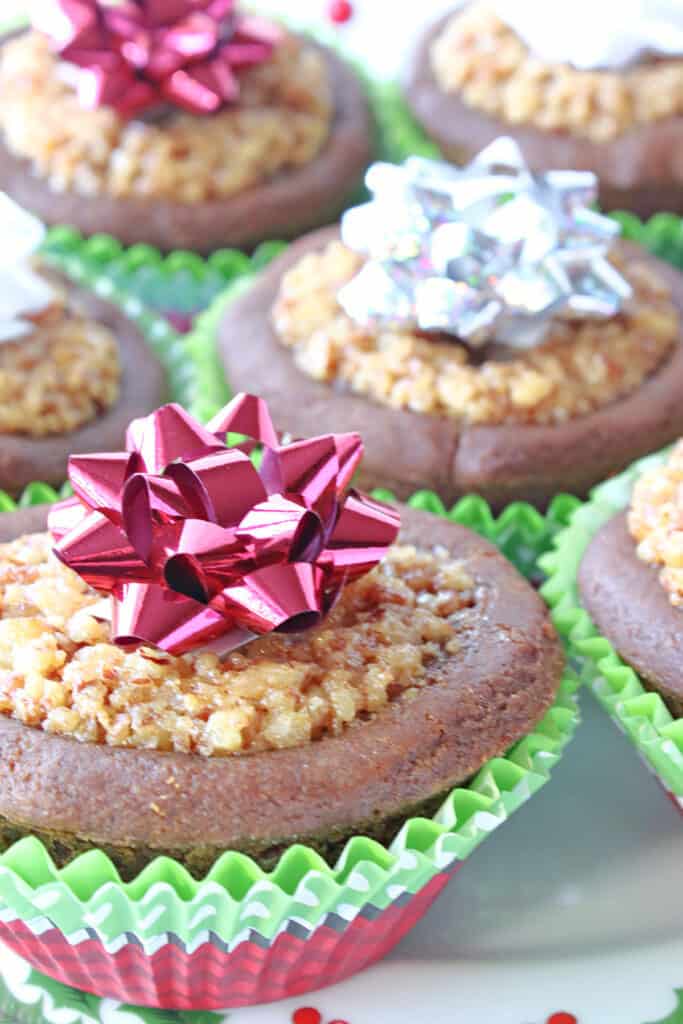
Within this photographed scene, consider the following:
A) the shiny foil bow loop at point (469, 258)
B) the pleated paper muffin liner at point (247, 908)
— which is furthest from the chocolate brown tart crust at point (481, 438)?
the pleated paper muffin liner at point (247, 908)

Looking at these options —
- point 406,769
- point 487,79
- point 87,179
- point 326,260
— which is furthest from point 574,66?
point 406,769

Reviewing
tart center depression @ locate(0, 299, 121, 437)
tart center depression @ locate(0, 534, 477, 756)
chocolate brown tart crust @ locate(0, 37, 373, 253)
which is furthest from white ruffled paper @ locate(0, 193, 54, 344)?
tart center depression @ locate(0, 534, 477, 756)

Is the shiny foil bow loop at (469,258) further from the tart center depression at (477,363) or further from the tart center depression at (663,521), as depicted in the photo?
the tart center depression at (663,521)

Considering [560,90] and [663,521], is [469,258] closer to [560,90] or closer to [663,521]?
[663,521]

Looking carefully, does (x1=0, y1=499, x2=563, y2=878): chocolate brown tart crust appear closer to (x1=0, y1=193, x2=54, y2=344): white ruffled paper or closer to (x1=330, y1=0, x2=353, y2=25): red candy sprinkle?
(x1=0, y1=193, x2=54, y2=344): white ruffled paper

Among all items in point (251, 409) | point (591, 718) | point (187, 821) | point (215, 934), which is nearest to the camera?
point (187, 821)

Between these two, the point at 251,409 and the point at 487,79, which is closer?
the point at 251,409

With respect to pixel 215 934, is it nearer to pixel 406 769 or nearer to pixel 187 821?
pixel 187 821
